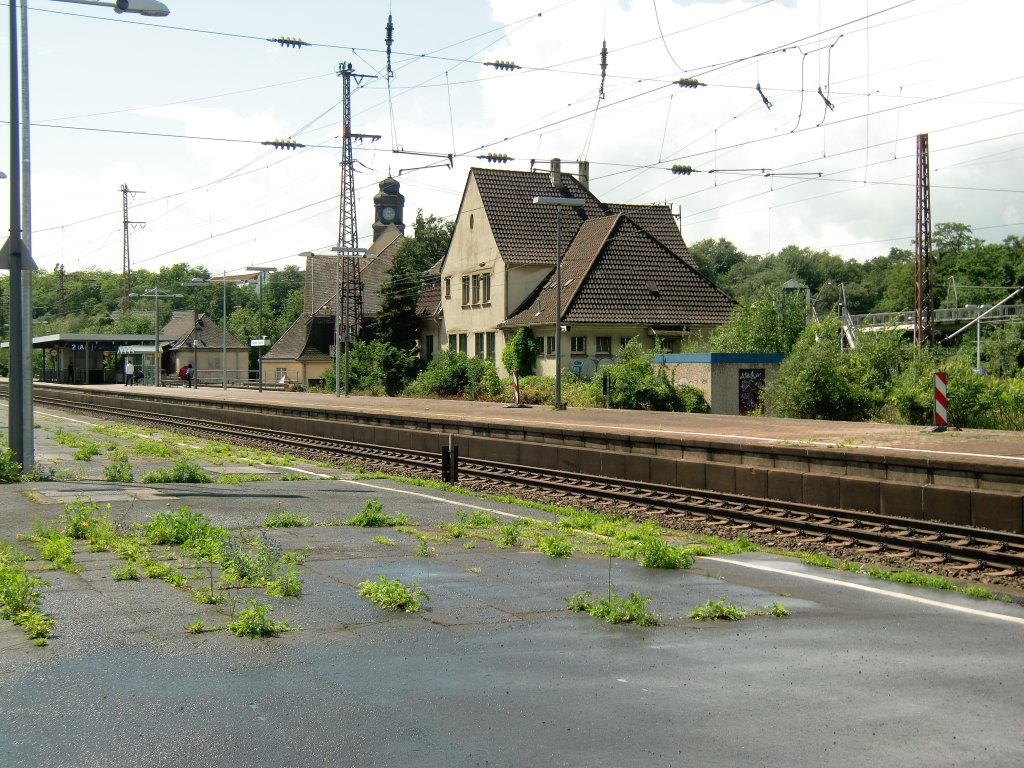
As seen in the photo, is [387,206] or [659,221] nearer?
[659,221]

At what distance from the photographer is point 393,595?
8.32m

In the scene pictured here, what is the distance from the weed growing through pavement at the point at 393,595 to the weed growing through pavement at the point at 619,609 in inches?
47.8

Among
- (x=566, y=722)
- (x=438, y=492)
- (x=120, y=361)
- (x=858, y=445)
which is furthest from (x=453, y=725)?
(x=120, y=361)

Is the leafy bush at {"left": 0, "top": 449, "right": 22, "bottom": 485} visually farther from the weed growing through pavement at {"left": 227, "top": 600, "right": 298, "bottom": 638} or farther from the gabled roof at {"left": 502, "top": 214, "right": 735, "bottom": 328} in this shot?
the gabled roof at {"left": 502, "top": 214, "right": 735, "bottom": 328}

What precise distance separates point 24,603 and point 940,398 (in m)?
19.4

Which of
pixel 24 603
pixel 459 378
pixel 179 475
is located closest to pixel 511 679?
pixel 24 603

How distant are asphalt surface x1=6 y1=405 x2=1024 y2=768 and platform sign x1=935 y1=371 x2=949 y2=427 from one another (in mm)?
13199

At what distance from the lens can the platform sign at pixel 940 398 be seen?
2203 cm

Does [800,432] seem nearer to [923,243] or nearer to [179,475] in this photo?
[179,475]

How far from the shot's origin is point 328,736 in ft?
17.5

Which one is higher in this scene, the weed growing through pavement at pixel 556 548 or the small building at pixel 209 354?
the small building at pixel 209 354

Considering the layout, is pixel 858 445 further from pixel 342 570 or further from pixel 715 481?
pixel 342 570

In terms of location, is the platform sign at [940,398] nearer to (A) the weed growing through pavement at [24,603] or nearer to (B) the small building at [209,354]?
(A) the weed growing through pavement at [24,603]

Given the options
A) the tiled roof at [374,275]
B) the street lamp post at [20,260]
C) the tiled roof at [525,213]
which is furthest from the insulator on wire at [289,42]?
the tiled roof at [374,275]
